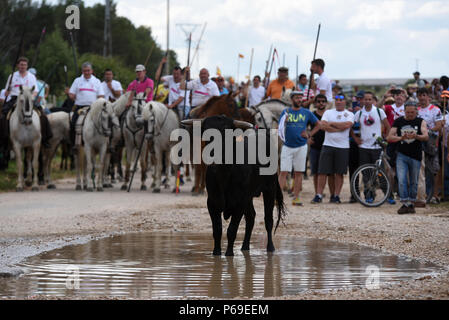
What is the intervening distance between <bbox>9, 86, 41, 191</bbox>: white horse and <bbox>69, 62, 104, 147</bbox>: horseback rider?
1.10 metres

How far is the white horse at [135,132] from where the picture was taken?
20.7 meters

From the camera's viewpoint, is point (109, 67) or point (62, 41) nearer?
point (109, 67)

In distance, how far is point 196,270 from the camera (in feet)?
30.2

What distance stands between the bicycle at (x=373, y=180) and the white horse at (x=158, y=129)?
539cm

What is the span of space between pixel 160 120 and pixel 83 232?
330 inches

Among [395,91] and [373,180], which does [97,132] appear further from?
[395,91]

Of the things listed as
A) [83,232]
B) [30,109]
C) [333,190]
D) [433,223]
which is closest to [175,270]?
[83,232]

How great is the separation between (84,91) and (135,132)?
1.78 meters

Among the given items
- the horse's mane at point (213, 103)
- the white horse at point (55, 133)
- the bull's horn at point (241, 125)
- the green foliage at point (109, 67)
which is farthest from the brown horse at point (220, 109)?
the green foliage at point (109, 67)

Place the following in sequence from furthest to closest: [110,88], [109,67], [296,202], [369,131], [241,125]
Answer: [109,67] < [110,88] < [369,131] < [296,202] < [241,125]

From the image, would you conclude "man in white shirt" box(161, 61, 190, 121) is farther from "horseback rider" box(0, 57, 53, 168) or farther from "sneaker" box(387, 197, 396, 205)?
"sneaker" box(387, 197, 396, 205)

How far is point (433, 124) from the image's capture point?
17188mm

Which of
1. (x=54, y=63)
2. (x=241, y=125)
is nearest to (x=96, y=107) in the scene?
(x=241, y=125)
